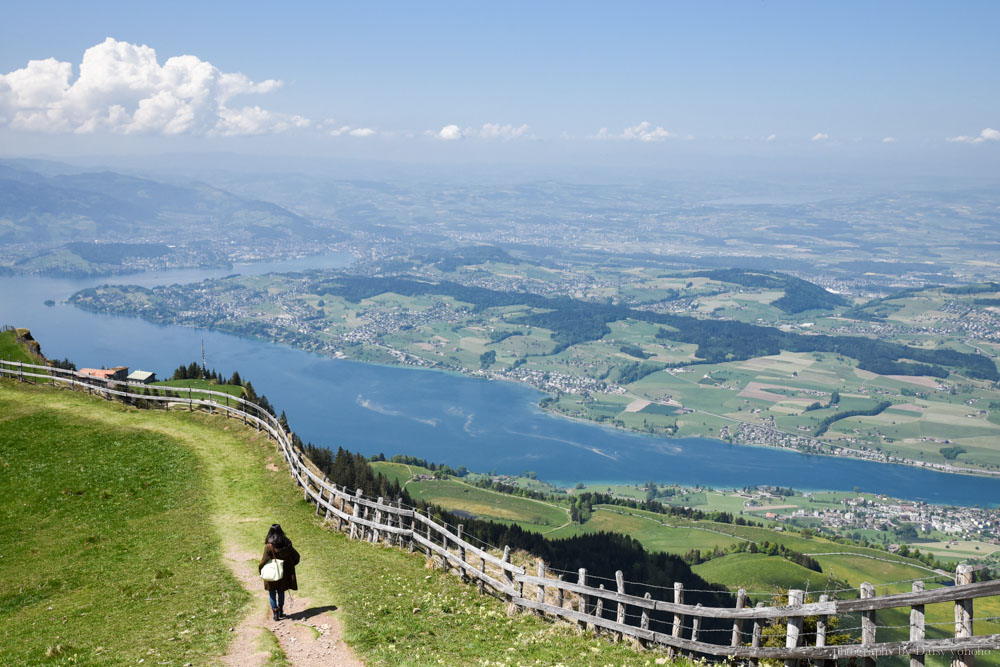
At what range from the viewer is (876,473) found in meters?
184

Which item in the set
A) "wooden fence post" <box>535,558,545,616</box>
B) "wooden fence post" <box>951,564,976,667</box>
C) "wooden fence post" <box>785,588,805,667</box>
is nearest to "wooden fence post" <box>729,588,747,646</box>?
"wooden fence post" <box>785,588,805,667</box>

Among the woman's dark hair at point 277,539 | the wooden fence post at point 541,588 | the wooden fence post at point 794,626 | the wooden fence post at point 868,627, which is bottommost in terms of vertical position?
the wooden fence post at point 541,588

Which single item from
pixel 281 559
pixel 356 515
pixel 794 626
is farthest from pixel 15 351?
pixel 794 626

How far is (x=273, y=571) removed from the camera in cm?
1938

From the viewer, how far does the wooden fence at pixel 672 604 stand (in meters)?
10.5

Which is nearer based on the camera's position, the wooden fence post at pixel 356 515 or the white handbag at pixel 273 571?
the white handbag at pixel 273 571

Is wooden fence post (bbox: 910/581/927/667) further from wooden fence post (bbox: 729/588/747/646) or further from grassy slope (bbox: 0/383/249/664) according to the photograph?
grassy slope (bbox: 0/383/249/664)

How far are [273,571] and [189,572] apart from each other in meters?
6.84

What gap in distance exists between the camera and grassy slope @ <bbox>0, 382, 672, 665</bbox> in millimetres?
18391

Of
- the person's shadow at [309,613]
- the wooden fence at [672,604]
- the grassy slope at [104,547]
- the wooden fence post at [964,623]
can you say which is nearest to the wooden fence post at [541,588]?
the wooden fence at [672,604]

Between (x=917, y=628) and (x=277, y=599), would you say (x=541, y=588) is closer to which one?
(x=277, y=599)

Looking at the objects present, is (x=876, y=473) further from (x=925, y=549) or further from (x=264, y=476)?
(x=264, y=476)

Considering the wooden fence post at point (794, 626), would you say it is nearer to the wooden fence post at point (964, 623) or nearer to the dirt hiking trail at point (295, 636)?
the wooden fence post at point (964, 623)

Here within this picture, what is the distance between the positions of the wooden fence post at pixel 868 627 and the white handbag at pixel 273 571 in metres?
14.3
